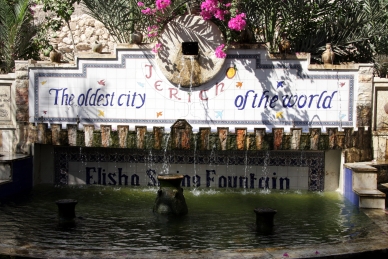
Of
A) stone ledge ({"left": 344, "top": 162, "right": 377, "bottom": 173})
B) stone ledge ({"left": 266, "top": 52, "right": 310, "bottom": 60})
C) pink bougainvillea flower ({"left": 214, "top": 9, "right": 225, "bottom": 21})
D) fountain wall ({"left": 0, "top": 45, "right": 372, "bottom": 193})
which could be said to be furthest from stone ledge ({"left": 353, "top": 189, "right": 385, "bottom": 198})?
pink bougainvillea flower ({"left": 214, "top": 9, "right": 225, "bottom": 21})

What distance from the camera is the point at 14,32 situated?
15805 mm

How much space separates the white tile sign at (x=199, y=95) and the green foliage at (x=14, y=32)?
2404mm

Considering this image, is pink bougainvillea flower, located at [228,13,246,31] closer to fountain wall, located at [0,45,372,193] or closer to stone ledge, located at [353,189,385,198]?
fountain wall, located at [0,45,372,193]

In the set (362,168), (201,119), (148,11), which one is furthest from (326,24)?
(362,168)

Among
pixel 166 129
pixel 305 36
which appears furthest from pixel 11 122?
pixel 305 36

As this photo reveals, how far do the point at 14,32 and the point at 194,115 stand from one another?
566cm

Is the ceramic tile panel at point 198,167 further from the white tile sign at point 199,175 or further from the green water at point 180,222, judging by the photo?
the green water at point 180,222

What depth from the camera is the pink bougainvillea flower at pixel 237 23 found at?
1322 cm

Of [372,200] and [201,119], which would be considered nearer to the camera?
[372,200]

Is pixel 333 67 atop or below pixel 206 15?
below

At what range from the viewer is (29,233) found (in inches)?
363

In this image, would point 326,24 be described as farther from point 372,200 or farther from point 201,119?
point 372,200

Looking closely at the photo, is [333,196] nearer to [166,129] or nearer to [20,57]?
[166,129]

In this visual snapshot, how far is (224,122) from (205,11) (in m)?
2.52
